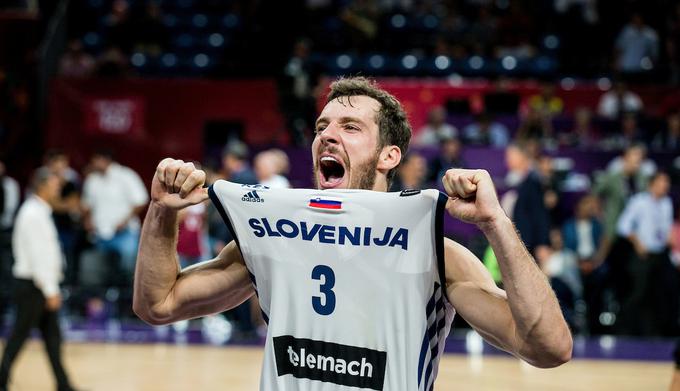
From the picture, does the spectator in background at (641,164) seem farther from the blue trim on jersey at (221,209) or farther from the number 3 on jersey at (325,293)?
the number 3 on jersey at (325,293)

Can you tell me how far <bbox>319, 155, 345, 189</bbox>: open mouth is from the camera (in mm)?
3275

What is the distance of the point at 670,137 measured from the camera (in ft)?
47.1

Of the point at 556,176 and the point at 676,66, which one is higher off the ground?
the point at 676,66

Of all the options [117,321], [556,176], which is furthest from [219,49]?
[556,176]

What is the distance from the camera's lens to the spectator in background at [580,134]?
14.2m

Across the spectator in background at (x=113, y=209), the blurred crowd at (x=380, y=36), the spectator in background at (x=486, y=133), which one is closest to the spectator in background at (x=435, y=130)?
the spectator in background at (x=486, y=133)

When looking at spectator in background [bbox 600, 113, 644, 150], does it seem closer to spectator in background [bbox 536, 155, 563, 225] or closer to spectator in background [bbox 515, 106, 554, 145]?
spectator in background [bbox 515, 106, 554, 145]

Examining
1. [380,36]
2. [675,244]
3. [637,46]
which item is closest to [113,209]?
[380,36]

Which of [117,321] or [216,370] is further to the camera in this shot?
[117,321]

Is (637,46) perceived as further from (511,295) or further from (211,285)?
(511,295)

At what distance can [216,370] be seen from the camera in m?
10.6

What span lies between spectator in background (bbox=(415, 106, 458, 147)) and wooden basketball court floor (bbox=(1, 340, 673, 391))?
3.34 metres

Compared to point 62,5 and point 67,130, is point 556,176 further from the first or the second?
point 62,5

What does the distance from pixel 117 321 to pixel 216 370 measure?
361 cm
